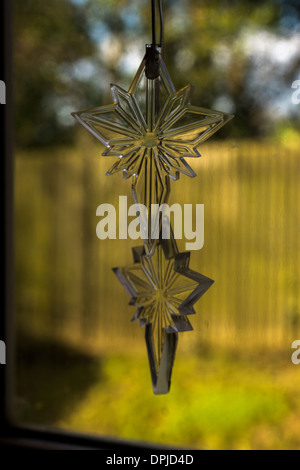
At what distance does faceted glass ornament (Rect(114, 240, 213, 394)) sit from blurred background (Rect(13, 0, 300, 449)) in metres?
0.25

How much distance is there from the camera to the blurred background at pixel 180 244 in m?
0.80

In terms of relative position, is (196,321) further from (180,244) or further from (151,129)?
(151,129)

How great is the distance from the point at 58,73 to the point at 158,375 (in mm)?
616

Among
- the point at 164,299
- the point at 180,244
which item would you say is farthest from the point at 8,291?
the point at 164,299

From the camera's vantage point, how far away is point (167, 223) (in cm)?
54

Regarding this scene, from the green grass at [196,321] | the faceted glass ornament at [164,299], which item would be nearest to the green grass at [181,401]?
the green grass at [196,321]

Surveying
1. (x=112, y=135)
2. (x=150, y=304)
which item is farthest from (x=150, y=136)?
(x=150, y=304)

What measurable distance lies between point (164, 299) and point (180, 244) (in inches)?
10.5

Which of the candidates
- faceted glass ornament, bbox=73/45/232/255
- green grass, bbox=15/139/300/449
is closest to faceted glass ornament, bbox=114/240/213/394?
faceted glass ornament, bbox=73/45/232/255

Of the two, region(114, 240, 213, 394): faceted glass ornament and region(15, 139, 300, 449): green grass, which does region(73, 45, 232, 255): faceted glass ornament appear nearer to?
region(114, 240, 213, 394): faceted glass ornament

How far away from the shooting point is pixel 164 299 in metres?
0.55

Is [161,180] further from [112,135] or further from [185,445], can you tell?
[185,445]

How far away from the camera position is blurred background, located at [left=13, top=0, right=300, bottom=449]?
798 millimetres

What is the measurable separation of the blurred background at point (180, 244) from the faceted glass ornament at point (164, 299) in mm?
250
